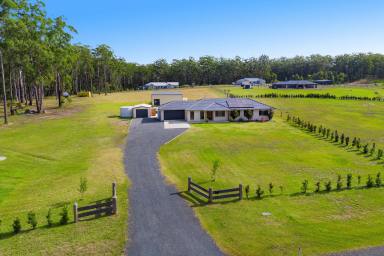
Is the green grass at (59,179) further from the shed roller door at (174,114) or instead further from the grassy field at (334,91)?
the grassy field at (334,91)

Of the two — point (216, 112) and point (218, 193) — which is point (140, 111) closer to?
point (216, 112)

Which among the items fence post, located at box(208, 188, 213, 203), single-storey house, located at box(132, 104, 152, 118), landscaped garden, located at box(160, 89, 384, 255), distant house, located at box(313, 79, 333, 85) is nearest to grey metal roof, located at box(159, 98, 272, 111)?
single-storey house, located at box(132, 104, 152, 118)

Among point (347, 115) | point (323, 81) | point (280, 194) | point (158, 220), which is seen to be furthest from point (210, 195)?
point (323, 81)

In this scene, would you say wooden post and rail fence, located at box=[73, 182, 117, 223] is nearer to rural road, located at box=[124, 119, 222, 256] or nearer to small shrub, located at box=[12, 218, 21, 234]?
rural road, located at box=[124, 119, 222, 256]

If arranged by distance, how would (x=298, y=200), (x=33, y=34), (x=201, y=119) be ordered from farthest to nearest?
(x=33, y=34) < (x=201, y=119) < (x=298, y=200)

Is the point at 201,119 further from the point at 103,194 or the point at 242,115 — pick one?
the point at 103,194

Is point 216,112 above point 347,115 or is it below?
above

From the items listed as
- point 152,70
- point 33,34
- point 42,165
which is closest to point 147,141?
point 42,165
